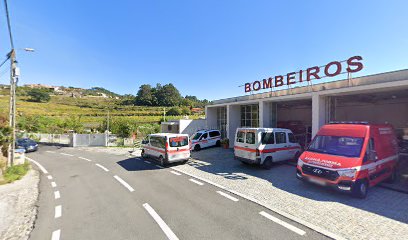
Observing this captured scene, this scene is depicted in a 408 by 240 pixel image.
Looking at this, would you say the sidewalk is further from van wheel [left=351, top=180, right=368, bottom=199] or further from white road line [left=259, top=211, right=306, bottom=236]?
van wheel [left=351, top=180, right=368, bottom=199]

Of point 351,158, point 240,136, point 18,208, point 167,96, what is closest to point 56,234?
point 18,208

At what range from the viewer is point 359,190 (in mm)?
6234

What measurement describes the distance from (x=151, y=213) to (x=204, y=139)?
483 inches

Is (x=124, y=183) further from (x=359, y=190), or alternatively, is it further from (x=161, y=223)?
(x=359, y=190)

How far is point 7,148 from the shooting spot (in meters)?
11.2

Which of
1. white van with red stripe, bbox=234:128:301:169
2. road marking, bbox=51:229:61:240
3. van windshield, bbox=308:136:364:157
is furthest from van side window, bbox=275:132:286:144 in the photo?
road marking, bbox=51:229:61:240

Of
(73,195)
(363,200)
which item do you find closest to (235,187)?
(363,200)

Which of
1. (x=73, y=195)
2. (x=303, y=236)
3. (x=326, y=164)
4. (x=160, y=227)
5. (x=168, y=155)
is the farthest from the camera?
(x=168, y=155)

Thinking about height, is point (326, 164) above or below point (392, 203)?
above

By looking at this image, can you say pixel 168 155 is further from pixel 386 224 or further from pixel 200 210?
pixel 386 224

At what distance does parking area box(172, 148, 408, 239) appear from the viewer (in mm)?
4590

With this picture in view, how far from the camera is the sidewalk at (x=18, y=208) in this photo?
4.76 meters

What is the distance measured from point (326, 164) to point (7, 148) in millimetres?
16342

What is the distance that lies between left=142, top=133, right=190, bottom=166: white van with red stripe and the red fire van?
658 cm
